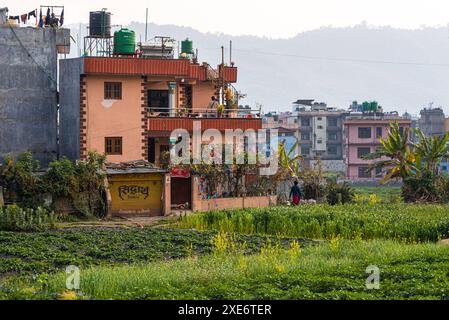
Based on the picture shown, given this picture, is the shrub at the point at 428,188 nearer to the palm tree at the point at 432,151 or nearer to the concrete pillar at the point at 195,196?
the palm tree at the point at 432,151

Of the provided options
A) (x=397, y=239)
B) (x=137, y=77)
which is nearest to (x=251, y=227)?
(x=397, y=239)

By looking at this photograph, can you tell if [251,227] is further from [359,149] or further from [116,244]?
[359,149]

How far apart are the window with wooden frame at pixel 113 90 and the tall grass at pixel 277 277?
2636 centimetres

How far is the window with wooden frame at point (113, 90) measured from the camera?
5375cm

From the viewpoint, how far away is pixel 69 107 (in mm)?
53781

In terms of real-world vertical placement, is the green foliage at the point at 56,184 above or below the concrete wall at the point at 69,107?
below

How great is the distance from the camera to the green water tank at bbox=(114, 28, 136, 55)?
55594mm

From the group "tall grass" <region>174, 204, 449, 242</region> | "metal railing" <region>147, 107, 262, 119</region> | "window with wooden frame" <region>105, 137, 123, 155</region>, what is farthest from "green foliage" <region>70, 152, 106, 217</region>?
"metal railing" <region>147, 107, 262, 119</region>

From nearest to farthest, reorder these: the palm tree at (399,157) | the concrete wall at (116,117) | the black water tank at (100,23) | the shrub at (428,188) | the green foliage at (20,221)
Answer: the green foliage at (20,221) < the concrete wall at (116,117) < the shrub at (428,188) < the palm tree at (399,157) < the black water tank at (100,23)

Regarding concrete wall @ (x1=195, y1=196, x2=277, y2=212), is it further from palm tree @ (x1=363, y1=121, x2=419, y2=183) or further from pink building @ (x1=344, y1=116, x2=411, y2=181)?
pink building @ (x1=344, y1=116, x2=411, y2=181)

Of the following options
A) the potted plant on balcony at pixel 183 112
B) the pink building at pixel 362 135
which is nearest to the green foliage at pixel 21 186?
the potted plant on balcony at pixel 183 112

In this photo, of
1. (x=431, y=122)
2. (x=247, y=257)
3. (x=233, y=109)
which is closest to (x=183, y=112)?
(x=233, y=109)

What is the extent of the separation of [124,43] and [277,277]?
35192mm

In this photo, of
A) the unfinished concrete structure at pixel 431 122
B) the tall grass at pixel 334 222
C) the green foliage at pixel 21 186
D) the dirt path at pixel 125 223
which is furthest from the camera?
the unfinished concrete structure at pixel 431 122
